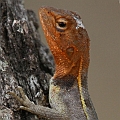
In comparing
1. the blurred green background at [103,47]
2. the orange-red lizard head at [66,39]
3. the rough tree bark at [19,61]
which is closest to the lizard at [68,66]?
the orange-red lizard head at [66,39]

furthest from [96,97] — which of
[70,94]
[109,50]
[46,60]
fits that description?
[70,94]

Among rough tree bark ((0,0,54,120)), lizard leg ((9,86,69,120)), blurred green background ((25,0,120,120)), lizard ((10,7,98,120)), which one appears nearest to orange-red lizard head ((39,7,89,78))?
lizard ((10,7,98,120))

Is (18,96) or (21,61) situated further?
(21,61)

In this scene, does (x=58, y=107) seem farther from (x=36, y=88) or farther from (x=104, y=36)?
(x=104, y=36)

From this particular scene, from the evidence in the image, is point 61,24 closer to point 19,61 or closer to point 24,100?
point 19,61

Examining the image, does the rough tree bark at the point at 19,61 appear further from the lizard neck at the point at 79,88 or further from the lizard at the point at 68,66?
the lizard neck at the point at 79,88

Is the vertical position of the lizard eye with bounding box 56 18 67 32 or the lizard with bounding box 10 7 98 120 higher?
the lizard eye with bounding box 56 18 67 32

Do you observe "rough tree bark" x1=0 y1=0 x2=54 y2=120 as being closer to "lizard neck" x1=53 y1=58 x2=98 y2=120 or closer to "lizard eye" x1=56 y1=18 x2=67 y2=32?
"lizard neck" x1=53 y1=58 x2=98 y2=120
